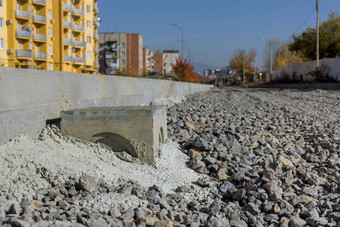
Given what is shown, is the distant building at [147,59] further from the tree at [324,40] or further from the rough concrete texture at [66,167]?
the rough concrete texture at [66,167]

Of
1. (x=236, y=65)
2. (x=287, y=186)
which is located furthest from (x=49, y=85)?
(x=236, y=65)

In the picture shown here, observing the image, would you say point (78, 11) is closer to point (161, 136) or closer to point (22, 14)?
point (22, 14)

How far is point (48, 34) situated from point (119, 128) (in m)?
55.5

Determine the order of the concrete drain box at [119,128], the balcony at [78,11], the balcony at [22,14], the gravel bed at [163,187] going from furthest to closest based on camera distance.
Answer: the balcony at [78,11], the balcony at [22,14], the concrete drain box at [119,128], the gravel bed at [163,187]

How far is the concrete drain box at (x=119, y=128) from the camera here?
14.5ft

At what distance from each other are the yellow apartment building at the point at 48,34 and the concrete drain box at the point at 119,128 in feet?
98.7

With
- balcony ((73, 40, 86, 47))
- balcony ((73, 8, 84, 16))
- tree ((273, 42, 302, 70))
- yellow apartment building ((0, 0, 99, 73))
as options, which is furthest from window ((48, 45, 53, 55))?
tree ((273, 42, 302, 70))

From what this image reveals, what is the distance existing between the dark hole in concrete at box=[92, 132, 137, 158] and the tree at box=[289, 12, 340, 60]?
187 ft

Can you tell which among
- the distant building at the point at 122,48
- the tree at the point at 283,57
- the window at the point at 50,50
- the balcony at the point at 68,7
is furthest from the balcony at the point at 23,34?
the distant building at the point at 122,48

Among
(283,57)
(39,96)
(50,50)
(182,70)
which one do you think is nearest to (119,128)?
(39,96)

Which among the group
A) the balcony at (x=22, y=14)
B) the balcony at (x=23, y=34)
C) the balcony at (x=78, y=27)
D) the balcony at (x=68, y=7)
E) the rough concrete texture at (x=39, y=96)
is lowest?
the rough concrete texture at (x=39, y=96)

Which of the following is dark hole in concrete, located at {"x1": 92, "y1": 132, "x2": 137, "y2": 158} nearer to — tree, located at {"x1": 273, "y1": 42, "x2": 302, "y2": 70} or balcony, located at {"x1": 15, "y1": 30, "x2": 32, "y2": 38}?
balcony, located at {"x1": 15, "y1": 30, "x2": 32, "y2": 38}

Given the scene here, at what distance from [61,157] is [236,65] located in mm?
124430

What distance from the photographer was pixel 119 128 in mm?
4453
